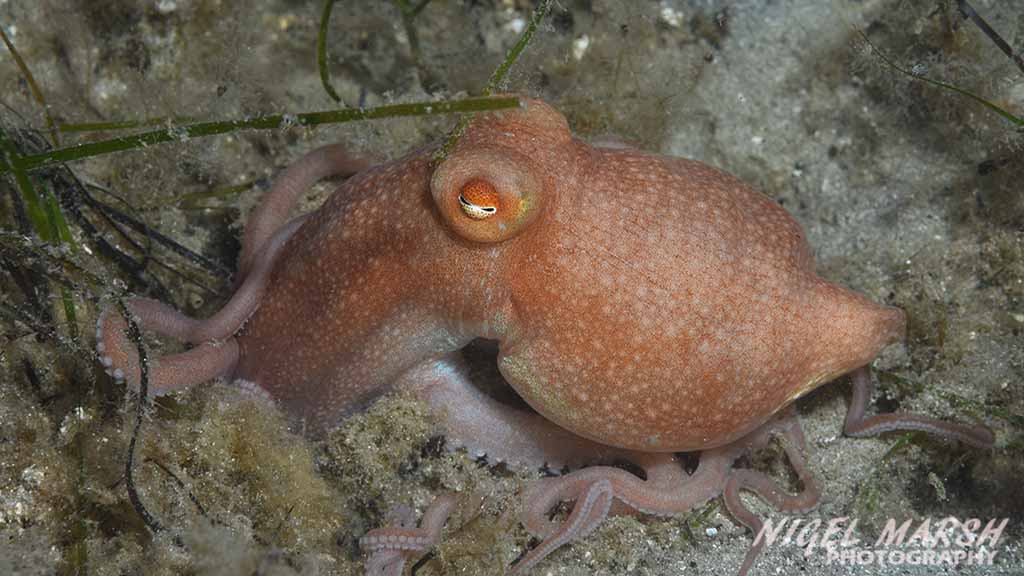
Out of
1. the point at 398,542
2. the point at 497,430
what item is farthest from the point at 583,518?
the point at 398,542

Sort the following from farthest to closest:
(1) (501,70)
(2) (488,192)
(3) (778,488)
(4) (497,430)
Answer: (3) (778,488)
(4) (497,430)
(1) (501,70)
(2) (488,192)

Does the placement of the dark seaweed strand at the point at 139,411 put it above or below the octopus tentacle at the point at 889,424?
below

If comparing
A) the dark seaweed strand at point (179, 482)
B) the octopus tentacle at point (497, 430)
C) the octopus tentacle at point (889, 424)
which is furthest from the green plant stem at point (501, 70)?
the octopus tentacle at point (889, 424)

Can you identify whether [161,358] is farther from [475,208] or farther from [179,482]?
[475,208]

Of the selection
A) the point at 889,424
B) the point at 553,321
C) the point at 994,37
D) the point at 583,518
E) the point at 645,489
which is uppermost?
Result: the point at 994,37

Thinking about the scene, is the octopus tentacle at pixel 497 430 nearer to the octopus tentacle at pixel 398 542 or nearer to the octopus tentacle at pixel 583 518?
the octopus tentacle at pixel 583 518

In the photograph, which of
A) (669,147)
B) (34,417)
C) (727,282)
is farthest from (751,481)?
(34,417)
